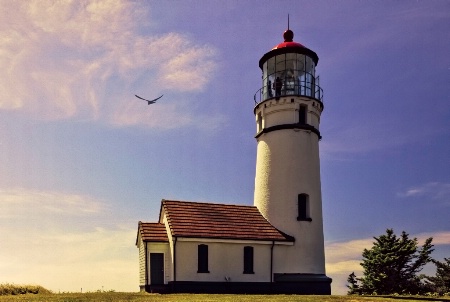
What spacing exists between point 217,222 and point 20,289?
35.3ft

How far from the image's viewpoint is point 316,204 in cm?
2809

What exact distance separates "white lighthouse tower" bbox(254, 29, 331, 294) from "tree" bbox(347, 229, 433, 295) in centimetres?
433

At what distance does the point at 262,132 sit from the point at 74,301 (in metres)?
15.7

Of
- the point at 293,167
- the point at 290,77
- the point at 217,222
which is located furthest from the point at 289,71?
the point at 217,222

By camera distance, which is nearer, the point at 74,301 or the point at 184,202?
the point at 74,301

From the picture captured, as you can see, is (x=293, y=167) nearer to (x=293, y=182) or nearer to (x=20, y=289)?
(x=293, y=182)

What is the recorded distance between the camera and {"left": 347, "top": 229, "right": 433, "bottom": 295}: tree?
2919cm

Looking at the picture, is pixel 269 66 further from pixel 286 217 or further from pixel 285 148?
pixel 286 217

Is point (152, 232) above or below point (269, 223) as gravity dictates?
below

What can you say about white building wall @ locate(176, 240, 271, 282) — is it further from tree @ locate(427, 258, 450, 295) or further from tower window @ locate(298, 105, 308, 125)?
tree @ locate(427, 258, 450, 295)

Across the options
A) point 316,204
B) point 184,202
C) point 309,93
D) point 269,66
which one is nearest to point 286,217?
point 316,204

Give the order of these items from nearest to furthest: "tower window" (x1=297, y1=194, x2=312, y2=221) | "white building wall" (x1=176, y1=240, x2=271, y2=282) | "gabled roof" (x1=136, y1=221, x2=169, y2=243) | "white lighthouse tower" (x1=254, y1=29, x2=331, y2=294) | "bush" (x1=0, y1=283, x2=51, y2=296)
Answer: "bush" (x1=0, y1=283, x2=51, y2=296) < "white building wall" (x1=176, y1=240, x2=271, y2=282) < "gabled roof" (x1=136, y1=221, x2=169, y2=243) < "white lighthouse tower" (x1=254, y1=29, x2=331, y2=294) < "tower window" (x1=297, y1=194, x2=312, y2=221)

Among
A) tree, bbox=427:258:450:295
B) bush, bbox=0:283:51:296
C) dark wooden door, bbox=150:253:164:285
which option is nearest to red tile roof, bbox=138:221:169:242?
dark wooden door, bbox=150:253:164:285

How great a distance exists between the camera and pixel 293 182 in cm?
2767
